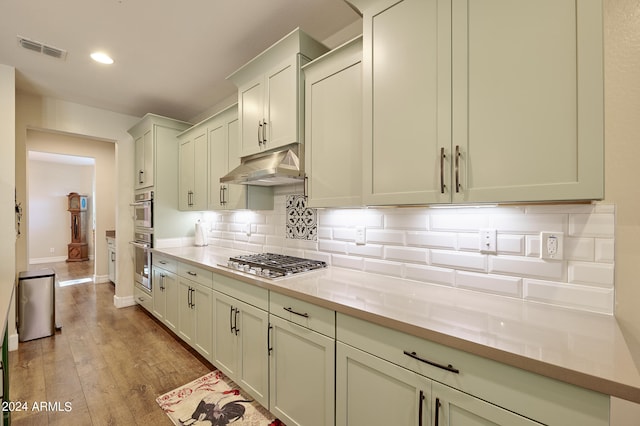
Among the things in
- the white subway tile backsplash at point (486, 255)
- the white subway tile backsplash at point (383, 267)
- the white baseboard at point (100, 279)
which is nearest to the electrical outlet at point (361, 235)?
Result: the white subway tile backsplash at point (486, 255)

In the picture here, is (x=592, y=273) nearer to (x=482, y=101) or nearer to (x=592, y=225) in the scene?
(x=592, y=225)

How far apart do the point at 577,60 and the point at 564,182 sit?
43 centimetres

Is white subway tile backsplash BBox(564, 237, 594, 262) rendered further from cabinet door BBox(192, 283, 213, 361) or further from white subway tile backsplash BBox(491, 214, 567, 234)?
cabinet door BBox(192, 283, 213, 361)

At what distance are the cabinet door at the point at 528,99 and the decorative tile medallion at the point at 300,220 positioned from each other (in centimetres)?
130

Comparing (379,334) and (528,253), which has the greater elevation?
(528,253)

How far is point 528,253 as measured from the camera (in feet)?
4.27

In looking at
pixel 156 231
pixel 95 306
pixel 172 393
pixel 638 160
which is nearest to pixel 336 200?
pixel 638 160

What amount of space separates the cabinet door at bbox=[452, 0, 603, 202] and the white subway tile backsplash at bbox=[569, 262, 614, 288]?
0.40 m

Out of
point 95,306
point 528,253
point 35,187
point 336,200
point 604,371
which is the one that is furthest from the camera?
point 35,187

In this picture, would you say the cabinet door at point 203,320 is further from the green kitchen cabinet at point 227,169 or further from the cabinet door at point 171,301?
the green kitchen cabinet at point 227,169

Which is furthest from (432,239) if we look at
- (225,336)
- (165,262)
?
(165,262)

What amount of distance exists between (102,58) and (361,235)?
288 cm

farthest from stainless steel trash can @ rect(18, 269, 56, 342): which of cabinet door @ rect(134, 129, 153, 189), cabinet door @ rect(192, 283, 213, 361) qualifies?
cabinet door @ rect(192, 283, 213, 361)

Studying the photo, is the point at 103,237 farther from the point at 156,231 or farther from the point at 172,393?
the point at 172,393
